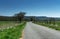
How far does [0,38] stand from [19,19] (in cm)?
14943

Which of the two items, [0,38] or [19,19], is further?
[19,19]

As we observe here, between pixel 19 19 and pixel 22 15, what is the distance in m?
4.64

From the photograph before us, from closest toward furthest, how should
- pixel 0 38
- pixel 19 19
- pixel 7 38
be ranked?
pixel 0 38 < pixel 7 38 < pixel 19 19

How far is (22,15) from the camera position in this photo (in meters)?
159

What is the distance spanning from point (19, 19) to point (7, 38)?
148 m

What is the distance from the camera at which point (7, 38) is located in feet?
36.6

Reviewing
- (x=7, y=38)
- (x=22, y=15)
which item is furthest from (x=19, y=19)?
(x=7, y=38)

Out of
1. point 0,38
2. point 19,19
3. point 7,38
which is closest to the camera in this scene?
point 0,38

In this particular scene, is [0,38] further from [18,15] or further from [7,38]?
[18,15]

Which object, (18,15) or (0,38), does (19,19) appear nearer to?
(18,15)

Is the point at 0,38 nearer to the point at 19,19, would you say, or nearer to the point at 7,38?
the point at 7,38

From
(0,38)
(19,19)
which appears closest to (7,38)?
(0,38)

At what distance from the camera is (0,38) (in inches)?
390

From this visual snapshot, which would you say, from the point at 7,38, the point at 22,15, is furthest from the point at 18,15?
the point at 7,38
